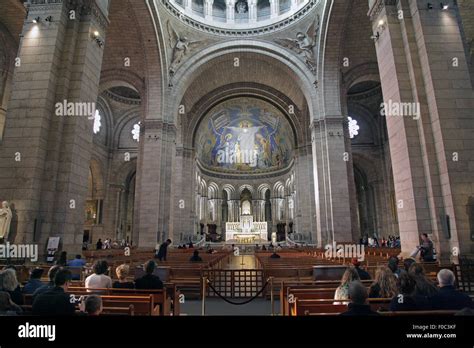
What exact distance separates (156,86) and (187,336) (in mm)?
18145

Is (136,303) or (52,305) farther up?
(52,305)

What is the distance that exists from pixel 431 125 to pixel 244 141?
30.2 m

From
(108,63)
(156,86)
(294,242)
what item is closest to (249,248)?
(294,242)

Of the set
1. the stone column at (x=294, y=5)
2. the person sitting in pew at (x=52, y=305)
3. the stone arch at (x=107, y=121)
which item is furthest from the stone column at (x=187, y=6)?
the person sitting in pew at (x=52, y=305)

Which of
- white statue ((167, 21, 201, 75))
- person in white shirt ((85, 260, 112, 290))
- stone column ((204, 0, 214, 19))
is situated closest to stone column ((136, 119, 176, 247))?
white statue ((167, 21, 201, 75))

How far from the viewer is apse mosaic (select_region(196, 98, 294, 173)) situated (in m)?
32.4

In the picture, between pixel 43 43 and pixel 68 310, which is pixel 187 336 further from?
pixel 43 43

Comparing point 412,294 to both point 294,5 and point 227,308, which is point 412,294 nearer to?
point 227,308

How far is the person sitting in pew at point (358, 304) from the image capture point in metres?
2.30

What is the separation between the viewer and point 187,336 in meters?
2.11

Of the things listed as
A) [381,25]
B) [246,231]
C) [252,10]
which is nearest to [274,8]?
[252,10]

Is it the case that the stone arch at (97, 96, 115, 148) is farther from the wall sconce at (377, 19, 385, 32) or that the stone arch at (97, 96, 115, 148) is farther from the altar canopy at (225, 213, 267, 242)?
the wall sconce at (377, 19, 385, 32)

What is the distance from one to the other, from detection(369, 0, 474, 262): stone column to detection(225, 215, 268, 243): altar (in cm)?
2429

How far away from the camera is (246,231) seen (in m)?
32.1
